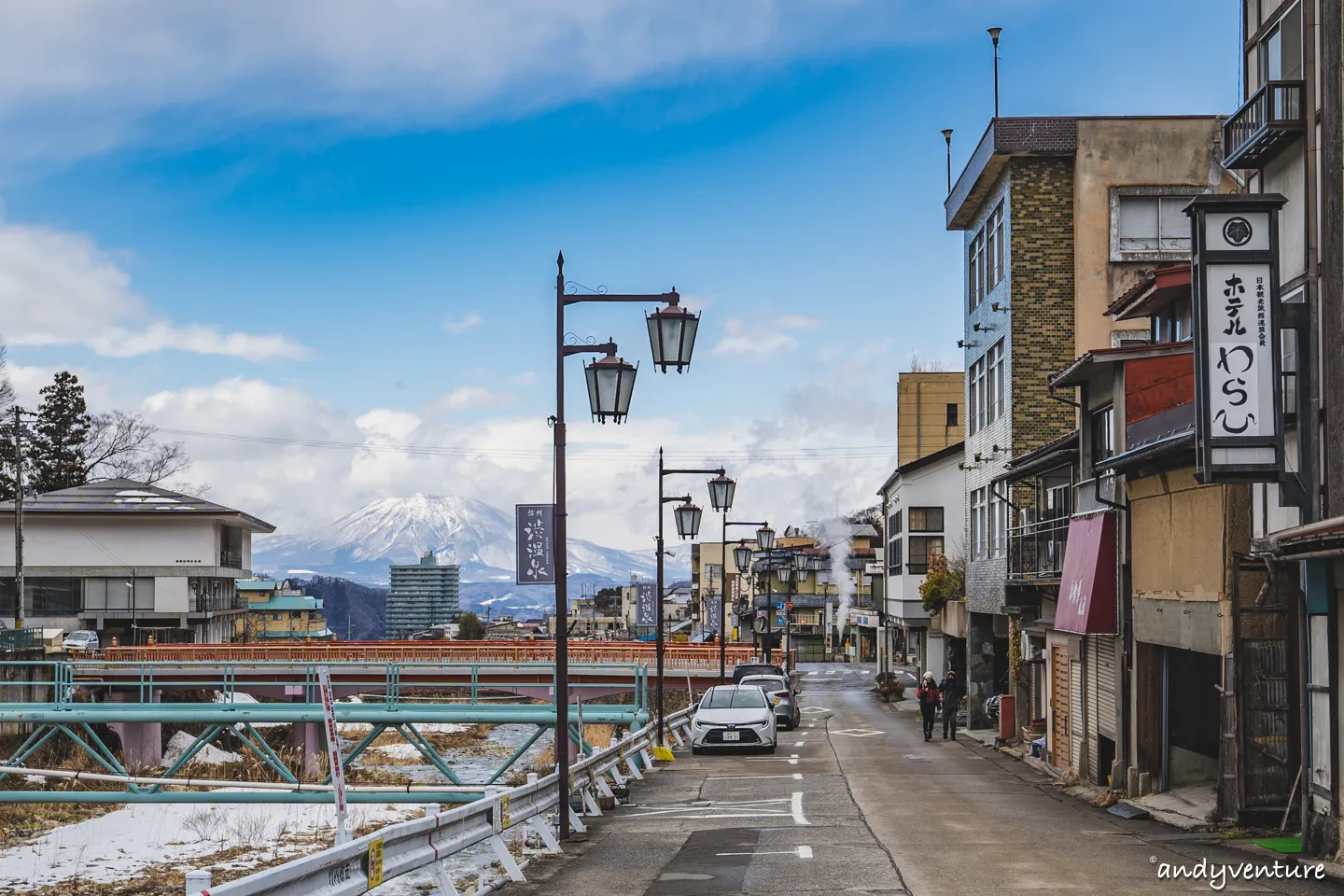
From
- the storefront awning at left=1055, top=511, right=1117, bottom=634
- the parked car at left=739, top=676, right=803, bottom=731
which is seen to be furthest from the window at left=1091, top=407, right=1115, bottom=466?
the parked car at left=739, top=676, right=803, bottom=731

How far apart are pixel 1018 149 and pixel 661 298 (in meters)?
21.9

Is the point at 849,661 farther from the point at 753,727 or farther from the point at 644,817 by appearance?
the point at 644,817

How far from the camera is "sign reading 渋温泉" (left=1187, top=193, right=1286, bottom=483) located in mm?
14055

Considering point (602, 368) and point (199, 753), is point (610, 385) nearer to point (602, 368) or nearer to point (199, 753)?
point (602, 368)

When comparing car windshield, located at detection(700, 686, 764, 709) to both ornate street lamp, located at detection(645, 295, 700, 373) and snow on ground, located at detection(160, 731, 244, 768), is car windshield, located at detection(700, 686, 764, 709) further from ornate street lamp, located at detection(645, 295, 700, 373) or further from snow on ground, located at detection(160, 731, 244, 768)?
snow on ground, located at detection(160, 731, 244, 768)

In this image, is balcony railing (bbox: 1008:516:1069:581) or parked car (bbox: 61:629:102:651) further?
parked car (bbox: 61:629:102:651)

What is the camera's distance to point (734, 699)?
32.7 metres

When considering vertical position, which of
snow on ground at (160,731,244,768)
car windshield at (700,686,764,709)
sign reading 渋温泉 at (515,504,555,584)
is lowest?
snow on ground at (160,731,244,768)

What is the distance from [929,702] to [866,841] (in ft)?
71.5

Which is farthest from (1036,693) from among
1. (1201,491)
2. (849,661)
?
(849,661)

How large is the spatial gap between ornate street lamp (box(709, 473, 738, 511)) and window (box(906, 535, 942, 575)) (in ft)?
88.3

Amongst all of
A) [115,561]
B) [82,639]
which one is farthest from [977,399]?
[115,561]

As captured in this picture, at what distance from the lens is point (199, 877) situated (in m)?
7.45

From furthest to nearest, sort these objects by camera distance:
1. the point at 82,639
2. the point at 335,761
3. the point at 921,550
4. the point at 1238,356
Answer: the point at 82,639
the point at 921,550
the point at 1238,356
the point at 335,761
